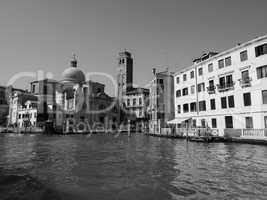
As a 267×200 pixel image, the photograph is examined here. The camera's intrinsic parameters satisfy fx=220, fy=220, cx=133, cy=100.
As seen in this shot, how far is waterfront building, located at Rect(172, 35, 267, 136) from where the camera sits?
22766 millimetres

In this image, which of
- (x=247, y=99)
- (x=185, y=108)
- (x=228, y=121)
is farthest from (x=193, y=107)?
(x=247, y=99)

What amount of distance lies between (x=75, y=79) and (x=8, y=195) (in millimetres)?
75517

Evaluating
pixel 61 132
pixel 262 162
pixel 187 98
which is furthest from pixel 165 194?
pixel 61 132

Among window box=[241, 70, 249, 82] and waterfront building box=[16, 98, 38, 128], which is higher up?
window box=[241, 70, 249, 82]

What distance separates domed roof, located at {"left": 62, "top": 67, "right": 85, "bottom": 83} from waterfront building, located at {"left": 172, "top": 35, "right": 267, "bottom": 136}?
53.7 metres

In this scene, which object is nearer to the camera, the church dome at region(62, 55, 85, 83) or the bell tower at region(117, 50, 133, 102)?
the church dome at region(62, 55, 85, 83)

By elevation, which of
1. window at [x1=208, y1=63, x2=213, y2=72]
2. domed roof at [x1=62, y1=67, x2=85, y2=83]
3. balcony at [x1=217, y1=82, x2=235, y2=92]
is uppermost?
domed roof at [x1=62, y1=67, x2=85, y2=83]

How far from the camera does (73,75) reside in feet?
261

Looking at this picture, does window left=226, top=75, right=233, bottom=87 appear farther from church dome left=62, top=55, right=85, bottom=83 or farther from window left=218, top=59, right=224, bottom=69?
church dome left=62, top=55, right=85, bottom=83

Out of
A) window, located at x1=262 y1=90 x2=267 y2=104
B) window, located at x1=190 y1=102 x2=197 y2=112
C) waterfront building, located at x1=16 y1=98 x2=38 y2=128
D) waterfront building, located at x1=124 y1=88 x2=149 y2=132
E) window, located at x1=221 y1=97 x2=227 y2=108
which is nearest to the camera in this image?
window, located at x1=262 y1=90 x2=267 y2=104

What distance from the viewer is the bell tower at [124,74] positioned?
8550 centimetres

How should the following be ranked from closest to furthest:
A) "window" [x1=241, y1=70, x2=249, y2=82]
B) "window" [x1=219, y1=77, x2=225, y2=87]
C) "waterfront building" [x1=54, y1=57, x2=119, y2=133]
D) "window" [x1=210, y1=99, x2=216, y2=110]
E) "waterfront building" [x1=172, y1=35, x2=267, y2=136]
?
"waterfront building" [x1=172, y1=35, x2=267, y2=136] < "window" [x1=241, y1=70, x2=249, y2=82] < "window" [x1=219, y1=77, x2=225, y2=87] < "window" [x1=210, y1=99, x2=216, y2=110] < "waterfront building" [x1=54, y1=57, x2=119, y2=133]

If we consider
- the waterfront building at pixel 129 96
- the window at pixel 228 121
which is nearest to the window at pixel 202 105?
Answer: the window at pixel 228 121

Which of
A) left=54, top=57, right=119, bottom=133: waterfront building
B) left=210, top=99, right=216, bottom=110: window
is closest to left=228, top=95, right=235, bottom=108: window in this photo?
left=210, top=99, right=216, bottom=110: window
